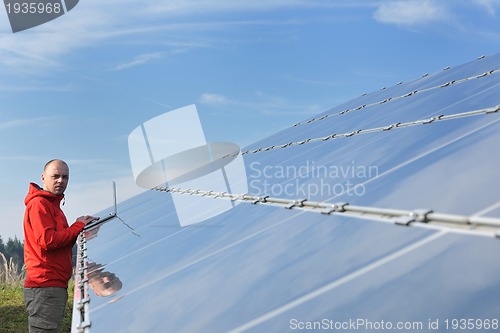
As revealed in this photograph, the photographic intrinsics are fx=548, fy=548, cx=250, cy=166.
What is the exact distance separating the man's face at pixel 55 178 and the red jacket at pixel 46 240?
0.32 ft

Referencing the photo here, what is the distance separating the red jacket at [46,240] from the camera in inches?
205

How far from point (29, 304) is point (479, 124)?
458 centimetres

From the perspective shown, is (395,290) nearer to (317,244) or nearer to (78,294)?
(317,244)

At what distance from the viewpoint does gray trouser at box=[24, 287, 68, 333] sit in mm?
5430

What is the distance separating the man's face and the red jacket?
10cm

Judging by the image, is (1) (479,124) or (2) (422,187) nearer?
(2) (422,187)

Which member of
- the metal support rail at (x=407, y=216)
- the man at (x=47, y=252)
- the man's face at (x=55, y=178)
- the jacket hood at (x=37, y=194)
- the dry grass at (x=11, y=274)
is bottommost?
the metal support rail at (x=407, y=216)

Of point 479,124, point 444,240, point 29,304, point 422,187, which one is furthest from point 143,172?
point 444,240

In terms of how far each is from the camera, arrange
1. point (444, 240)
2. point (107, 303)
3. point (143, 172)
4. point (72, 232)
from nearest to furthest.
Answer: point (444, 240)
point (107, 303)
point (72, 232)
point (143, 172)

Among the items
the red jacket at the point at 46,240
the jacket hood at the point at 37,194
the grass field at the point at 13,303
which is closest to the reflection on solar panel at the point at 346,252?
the red jacket at the point at 46,240

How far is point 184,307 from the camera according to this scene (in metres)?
3.04

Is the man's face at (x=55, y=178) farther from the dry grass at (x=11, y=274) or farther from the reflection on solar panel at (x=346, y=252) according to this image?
the dry grass at (x=11, y=274)

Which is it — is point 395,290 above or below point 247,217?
below

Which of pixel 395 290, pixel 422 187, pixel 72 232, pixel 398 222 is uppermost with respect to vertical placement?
pixel 72 232
